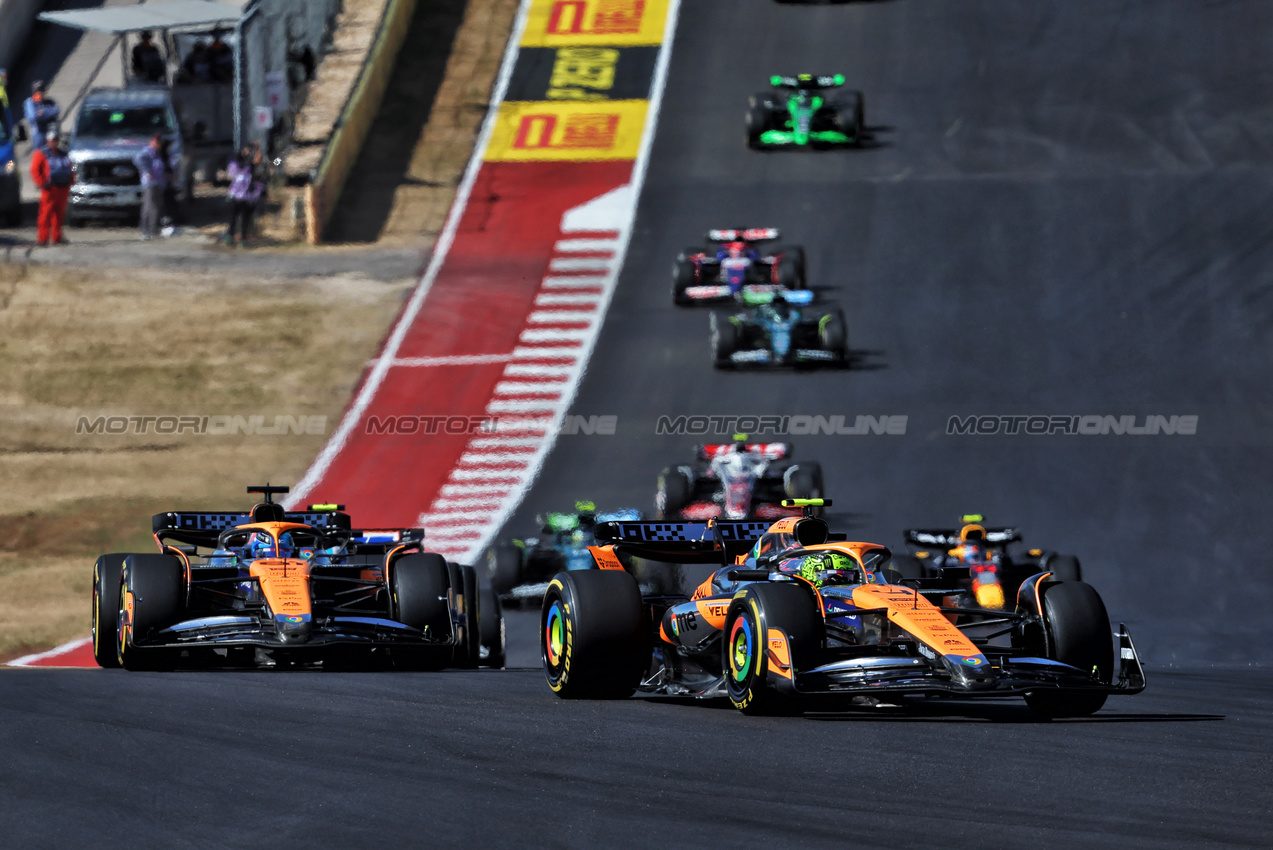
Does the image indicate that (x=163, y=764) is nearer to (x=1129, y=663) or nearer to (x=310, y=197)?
(x=1129, y=663)

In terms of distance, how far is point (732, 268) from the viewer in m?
30.4

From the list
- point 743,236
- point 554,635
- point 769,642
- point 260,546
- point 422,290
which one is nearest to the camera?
point 769,642

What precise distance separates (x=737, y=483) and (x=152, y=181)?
17.8 meters

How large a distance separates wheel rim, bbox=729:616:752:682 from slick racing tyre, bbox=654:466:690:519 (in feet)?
36.3

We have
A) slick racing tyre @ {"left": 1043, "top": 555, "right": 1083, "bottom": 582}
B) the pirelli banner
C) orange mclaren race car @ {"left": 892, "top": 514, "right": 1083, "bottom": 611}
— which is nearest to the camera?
slick racing tyre @ {"left": 1043, "top": 555, "right": 1083, "bottom": 582}

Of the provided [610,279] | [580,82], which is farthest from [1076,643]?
[580,82]

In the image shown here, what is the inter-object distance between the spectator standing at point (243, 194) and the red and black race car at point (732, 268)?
9.28m

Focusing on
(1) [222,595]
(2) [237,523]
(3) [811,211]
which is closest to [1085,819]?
(1) [222,595]

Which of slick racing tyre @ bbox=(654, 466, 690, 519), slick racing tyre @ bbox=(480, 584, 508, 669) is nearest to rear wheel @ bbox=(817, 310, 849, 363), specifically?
slick racing tyre @ bbox=(654, 466, 690, 519)

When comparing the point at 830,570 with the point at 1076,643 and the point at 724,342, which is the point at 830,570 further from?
the point at 724,342

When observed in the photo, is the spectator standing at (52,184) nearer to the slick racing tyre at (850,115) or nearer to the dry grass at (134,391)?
the dry grass at (134,391)

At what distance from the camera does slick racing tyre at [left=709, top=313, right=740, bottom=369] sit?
2838cm

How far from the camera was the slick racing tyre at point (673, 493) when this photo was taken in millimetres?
23078

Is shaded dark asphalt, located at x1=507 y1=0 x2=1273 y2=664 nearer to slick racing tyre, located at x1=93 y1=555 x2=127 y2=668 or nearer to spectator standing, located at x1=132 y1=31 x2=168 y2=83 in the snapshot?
slick racing tyre, located at x1=93 y1=555 x2=127 y2=668
